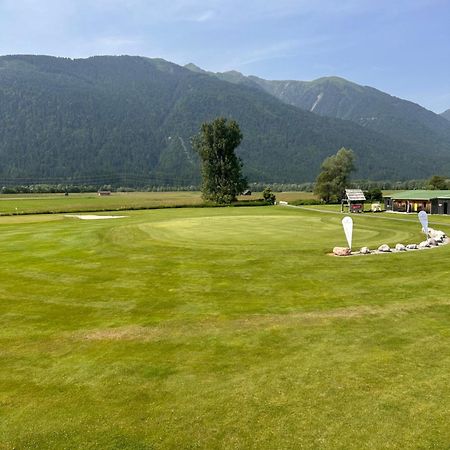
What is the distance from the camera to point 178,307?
73.9ft

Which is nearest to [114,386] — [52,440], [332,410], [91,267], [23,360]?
[52,440]

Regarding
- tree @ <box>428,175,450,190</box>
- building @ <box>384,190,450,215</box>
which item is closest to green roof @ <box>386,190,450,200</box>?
building @ <box>384,190,450,215</box>

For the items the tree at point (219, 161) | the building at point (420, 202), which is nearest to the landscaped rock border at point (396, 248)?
the building at point (420, 202)

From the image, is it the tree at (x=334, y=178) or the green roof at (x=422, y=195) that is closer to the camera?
the green roof at (x=422, y=195)

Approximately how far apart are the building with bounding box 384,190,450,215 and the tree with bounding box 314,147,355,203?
38862 millimetres

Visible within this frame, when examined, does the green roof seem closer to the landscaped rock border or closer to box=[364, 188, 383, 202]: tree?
box=[364, 188, 383, 202]: tree

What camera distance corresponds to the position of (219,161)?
5610 inches

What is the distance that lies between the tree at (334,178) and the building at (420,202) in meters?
38.9

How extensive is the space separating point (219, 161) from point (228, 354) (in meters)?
129

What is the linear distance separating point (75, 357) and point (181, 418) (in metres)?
6.23

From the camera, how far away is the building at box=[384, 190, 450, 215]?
298 feet

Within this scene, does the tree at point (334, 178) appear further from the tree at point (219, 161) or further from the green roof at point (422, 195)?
the green roof at point (422, 195)

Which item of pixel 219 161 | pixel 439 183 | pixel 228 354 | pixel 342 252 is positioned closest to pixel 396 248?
pixel 342 252

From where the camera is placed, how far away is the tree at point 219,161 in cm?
14050
